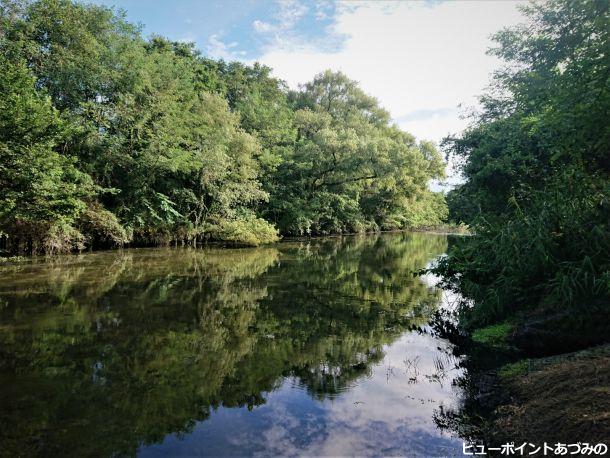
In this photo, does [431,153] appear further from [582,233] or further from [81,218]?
[582,233]

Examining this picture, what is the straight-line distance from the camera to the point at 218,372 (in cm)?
551

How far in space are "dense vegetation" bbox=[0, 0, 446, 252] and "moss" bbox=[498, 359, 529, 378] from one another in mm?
14733

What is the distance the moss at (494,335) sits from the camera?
632 cm

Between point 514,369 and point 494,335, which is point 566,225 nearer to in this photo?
point 494,335

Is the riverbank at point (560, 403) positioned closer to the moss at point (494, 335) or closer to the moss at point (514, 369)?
the moss at point (514, 369)

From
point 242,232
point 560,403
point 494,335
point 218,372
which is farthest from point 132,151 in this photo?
point 560,403

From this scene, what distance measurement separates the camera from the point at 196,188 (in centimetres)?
2667

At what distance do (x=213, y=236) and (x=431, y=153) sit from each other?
31.7m

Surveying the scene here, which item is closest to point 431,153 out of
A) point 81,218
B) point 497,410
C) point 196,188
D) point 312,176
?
point 312,176

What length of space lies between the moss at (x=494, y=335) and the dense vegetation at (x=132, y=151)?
14.3 meters

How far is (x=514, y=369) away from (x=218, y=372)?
13.2 feet

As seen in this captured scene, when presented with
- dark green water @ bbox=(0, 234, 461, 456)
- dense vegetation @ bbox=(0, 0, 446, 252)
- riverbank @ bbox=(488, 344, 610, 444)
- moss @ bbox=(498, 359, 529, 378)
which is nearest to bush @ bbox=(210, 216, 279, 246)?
dense vegetation @ bbox=(0, 0, 446, 252)

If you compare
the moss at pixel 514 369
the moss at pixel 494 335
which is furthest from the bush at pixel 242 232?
the moss at pixel 514 369

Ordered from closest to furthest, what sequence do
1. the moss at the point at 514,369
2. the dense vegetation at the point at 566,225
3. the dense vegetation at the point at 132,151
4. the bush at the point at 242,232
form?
the moss at the point at 514,369, the dense vegetation at the point at 566,225, the dense vegetation at the point at 132,151, the bush at the point at 242,232
